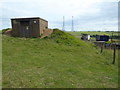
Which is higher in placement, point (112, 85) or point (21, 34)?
point (21, 34)

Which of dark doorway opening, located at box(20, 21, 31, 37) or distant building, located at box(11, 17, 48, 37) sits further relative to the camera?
dark doorway opening, located at box(20, 21, 31, 37)

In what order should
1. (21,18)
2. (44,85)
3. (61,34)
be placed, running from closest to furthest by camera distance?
1. (44,85)
2. (61,34)
3. (21,18)

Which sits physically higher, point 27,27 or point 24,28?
point 27,27

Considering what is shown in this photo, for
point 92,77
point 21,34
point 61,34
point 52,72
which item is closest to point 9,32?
point 21,34

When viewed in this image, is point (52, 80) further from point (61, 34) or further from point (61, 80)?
point (61, 34)

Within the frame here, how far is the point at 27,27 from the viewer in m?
21.5

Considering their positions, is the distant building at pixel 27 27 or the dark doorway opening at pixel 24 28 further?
the dark doorway opening at pixel 24 28

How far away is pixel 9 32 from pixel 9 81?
19095 mm

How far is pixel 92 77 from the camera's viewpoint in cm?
658

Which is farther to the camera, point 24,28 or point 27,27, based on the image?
point 24,28

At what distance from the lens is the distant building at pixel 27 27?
20.5 metres

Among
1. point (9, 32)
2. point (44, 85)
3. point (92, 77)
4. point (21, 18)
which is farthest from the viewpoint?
point (9, 32)

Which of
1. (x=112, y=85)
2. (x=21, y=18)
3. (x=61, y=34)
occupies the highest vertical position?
(x=21, y=18)

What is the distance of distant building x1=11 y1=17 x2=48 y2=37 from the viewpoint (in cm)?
2053
